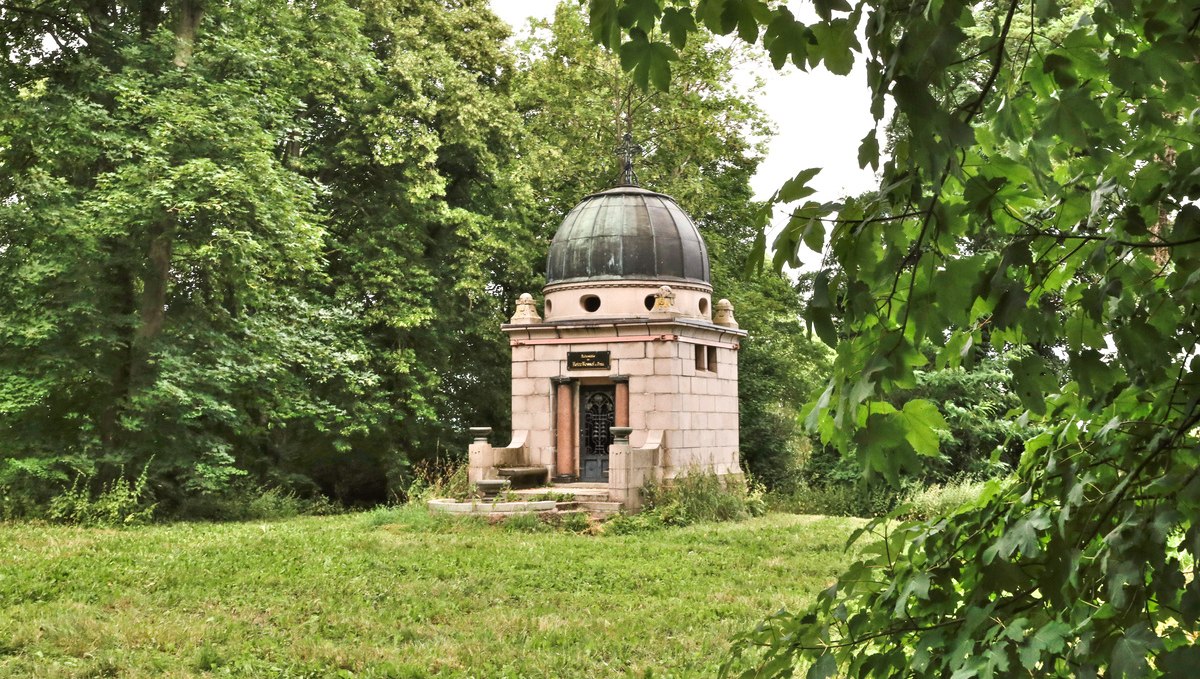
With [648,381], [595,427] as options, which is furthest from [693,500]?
[595,427]

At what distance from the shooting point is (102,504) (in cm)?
1683

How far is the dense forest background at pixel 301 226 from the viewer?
17359 millimetres

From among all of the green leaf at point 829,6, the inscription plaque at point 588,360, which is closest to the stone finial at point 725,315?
the inscription plaque at point 588,360

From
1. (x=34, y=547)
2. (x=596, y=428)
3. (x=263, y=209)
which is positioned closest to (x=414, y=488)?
(x=596, y=428)

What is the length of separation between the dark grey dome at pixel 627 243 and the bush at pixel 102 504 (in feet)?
27.0

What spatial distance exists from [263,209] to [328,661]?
11.7 m

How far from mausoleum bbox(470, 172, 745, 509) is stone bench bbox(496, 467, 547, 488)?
6cm

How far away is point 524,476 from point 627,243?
467cm

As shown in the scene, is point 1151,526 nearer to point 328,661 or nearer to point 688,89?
point 328,661

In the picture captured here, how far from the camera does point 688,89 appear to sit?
2875cm

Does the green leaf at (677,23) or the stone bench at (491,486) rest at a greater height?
the green leaf at (677,23)

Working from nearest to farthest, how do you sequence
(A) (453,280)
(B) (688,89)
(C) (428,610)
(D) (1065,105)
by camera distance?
(D) (1065,105), (C) (428,610), (A) (453,280), (B) (688,89)

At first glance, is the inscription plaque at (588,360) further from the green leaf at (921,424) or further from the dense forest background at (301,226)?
the green leaf at (921,424)

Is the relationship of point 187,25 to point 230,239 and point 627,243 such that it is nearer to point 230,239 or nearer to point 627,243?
point 230,239
